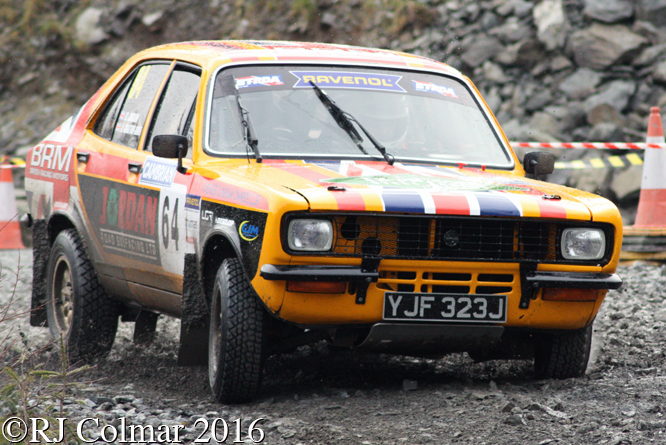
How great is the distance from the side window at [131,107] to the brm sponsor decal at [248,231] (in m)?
1.68

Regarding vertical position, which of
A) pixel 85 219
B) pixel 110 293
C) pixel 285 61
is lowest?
pixel 110 293

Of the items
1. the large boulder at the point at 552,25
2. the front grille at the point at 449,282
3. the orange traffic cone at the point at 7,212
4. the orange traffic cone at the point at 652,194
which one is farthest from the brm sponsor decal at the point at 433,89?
the large boulder at the point at 552,25

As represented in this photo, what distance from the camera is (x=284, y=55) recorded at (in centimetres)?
590

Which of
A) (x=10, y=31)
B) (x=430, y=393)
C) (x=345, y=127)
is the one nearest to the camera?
(x=430, y=393)

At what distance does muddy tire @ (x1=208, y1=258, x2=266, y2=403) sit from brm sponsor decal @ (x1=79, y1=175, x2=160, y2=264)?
1.01 metres

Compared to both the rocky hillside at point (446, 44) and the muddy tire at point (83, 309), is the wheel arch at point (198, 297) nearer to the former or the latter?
the muddy tire at point (83, 309)

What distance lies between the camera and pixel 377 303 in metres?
4.56

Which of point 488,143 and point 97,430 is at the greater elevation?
point 488,143

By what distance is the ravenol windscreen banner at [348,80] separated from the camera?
227 inches

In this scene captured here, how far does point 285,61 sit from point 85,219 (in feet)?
5.33

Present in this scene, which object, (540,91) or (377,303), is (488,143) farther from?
(540,91)

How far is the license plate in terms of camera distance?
4.58m

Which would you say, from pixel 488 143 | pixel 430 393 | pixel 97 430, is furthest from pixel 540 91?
pixel 97 430

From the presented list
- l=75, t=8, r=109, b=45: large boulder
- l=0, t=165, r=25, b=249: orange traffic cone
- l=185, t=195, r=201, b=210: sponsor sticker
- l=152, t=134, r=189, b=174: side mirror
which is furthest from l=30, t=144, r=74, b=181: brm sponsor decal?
l=75, t=8, r=109, b=45: large boulder
